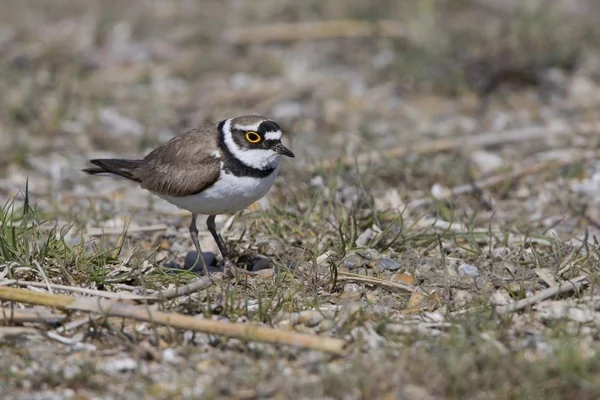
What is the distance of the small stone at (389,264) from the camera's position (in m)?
5.54

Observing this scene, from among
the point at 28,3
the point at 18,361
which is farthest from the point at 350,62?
the point at 18,361

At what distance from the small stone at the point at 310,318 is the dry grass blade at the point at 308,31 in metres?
6.09

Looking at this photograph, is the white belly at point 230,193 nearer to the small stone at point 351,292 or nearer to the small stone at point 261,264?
the small stone at point 261,264

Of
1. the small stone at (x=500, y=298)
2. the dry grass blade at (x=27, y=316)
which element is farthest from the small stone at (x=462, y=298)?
the dry grass blade at (x=27, y=316)

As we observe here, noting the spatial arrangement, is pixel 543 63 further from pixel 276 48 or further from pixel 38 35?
pixel 38 35

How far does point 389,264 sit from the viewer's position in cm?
557

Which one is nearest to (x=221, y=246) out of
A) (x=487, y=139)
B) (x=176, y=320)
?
(x=176, y=320)

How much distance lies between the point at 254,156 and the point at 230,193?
29 cm

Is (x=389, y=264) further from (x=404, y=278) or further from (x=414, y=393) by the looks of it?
(x=414, y=393)

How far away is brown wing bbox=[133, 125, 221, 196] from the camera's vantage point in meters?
5.44

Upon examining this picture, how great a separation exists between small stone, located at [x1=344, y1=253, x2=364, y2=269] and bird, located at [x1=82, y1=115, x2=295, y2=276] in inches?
26.7

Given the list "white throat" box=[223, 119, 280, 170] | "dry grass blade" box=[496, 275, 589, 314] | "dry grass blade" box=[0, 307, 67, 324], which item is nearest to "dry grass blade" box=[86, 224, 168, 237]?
"white throat" box=[223, 119, 280, 170]

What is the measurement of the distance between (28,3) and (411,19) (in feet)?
16.9

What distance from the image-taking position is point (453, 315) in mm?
4664
